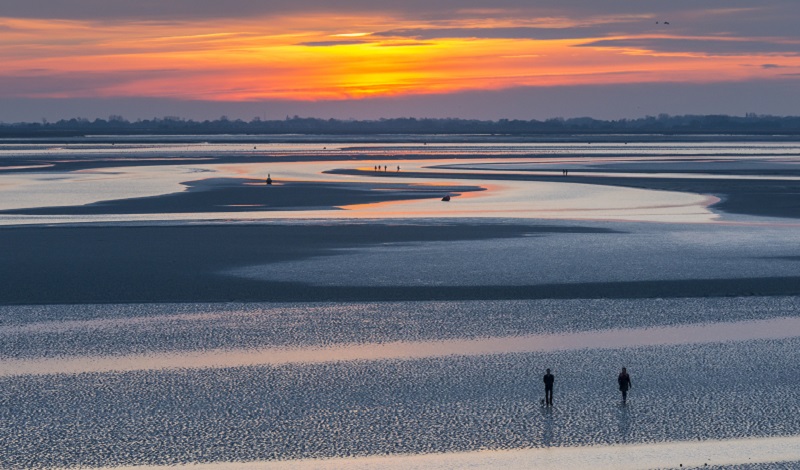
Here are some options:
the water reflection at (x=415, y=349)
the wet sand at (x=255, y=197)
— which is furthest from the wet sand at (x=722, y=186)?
the water reflection at (x=415, y=349)

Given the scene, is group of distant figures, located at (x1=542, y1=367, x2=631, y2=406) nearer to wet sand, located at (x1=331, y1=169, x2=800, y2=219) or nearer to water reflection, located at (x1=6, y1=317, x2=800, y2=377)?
water reflection, located at (x1=6, y1=317, x2=800, y2=377)

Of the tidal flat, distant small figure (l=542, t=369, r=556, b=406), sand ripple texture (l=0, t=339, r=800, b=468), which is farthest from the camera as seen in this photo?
distant small figure (l=542, t=369, r=556, b=406)

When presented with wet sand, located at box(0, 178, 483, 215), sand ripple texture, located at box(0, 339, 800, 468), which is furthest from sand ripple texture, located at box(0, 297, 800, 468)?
wet sand, located at box(0, 178, 483, 215)

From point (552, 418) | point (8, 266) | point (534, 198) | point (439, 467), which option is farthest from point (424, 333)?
point (534, 198)

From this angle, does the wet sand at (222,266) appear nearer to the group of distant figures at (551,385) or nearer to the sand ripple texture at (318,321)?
the sand ripple texture at (318,321)

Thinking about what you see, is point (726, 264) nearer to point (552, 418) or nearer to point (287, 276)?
point (287, 276)

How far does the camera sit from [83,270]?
35.7 meters

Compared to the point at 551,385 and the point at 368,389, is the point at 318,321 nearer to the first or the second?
the point at 368,389

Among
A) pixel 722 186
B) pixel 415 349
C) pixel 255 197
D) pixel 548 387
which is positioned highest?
pixel 255 197

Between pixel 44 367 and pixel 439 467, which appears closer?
pixel 439 467

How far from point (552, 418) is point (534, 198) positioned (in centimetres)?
4546

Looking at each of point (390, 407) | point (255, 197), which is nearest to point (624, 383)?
point (390, 407)

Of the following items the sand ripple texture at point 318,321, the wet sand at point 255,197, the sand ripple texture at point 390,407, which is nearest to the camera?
the sand ripple texture at point 390,407

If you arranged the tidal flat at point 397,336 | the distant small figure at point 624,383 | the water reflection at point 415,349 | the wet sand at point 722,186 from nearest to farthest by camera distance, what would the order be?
the tidal flat at point 397,336 < the distant small figure at point 624,383 < the water reflection at point 415,349 < the wet sand at point 722,186
